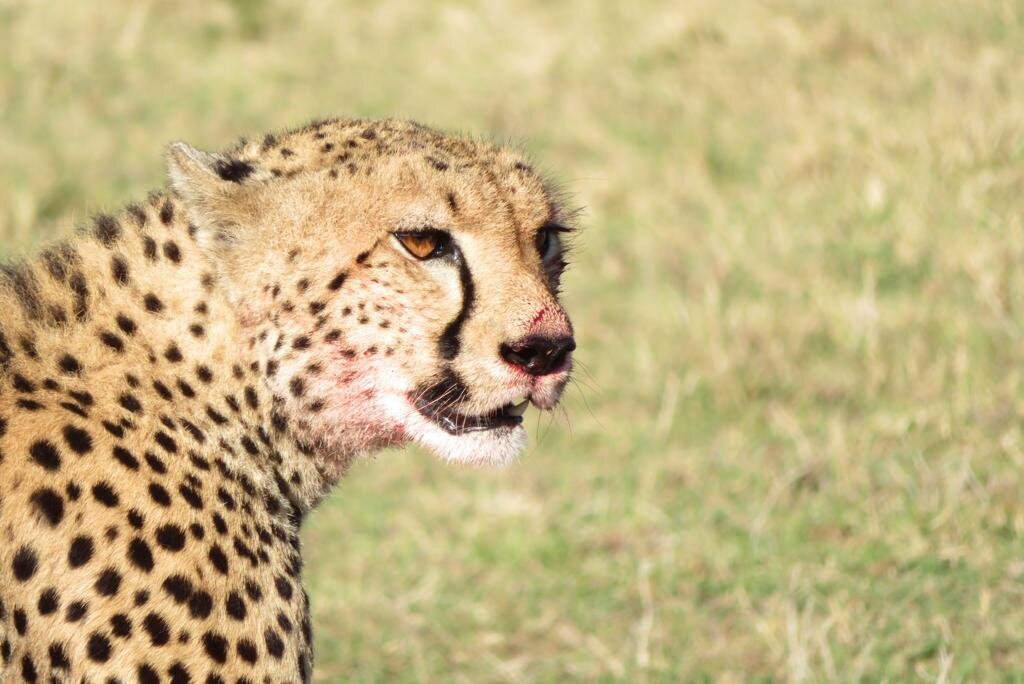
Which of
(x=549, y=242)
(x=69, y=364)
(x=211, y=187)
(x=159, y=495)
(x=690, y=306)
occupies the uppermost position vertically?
(x=690, y=306)

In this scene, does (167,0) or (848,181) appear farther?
(167,0)

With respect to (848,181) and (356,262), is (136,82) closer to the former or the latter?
(848,181)

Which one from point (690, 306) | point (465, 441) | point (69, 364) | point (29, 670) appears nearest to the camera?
point (29, 670)

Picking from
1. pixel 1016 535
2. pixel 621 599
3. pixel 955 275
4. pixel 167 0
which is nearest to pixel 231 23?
pixel 167 0

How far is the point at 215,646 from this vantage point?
247 centimetres

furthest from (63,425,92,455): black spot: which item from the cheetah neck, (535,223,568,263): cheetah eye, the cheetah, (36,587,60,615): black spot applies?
(535,223,568,263): cheetah eye

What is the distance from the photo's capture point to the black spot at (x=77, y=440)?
2.50m

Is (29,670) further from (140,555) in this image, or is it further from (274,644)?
(274,644)

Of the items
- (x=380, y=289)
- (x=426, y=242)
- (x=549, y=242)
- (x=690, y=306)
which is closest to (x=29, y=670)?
(x=380, y=289)

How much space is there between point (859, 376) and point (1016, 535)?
1.55 metres

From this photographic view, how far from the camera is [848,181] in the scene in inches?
273

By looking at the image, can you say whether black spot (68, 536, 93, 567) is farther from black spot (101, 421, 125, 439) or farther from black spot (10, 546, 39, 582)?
black spot (101, 421, 125, 439)

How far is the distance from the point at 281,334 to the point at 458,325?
323mm

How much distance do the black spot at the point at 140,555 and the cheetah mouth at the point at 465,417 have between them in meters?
0.59
